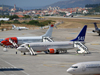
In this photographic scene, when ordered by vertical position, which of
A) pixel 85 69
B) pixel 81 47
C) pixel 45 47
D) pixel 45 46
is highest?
pixel 85 69

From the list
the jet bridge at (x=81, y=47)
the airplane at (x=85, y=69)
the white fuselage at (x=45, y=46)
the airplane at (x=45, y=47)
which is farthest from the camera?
the jet bridge at (x=81, y=47)

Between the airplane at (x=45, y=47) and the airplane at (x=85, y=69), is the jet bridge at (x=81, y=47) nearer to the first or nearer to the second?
the airplane at (x=45, y=47)

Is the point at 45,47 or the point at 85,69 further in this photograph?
the point at 45,47

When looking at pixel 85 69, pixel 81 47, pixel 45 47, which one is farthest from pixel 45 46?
pixel 85 69

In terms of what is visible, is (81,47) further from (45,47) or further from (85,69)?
(85,69)

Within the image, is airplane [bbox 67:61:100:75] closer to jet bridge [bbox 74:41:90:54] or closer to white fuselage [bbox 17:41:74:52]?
white fuselage [bbox 17:41:74:52]

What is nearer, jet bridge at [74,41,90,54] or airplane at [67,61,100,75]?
airplane at [67,61,100,75]

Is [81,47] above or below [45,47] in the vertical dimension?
below

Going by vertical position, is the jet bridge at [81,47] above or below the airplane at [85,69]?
below

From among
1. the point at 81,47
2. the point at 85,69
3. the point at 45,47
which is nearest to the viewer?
the point at 85,69

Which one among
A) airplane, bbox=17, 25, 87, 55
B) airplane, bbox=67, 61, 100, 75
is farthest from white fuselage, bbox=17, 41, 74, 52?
airplane, bbox=67, 61, 100, 75

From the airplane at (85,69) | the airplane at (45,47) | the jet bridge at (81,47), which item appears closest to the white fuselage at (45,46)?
the airplane at (45,47)

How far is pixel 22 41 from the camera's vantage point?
8144cm

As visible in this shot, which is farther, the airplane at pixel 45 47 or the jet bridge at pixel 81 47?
the jet bridge at pixel 81 47
